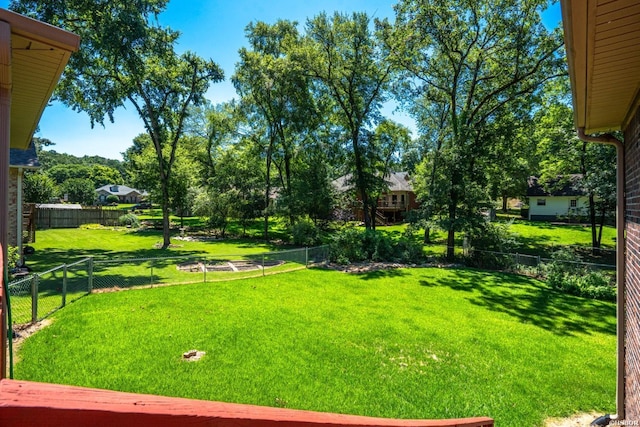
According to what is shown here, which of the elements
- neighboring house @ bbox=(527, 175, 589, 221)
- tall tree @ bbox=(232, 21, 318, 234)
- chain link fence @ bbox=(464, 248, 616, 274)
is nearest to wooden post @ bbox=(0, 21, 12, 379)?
chain link fence @ bbox=(464, 248, 616, 274)

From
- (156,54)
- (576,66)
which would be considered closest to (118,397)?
(576,66)

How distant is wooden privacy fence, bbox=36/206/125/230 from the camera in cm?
2716

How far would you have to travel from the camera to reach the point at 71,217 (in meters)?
28.6

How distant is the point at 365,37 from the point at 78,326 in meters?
19.7

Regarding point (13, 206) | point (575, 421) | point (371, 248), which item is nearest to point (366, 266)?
point (371, 248)

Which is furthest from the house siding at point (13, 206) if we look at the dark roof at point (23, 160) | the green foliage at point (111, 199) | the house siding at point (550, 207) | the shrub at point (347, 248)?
the green foliage at point (111, 199)

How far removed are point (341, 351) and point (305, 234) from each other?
615 inches

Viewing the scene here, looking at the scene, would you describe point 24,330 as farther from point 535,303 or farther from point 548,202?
point 548,202

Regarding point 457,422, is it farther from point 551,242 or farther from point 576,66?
point 551,242

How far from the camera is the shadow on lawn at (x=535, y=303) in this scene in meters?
9.29

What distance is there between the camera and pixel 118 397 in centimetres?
89

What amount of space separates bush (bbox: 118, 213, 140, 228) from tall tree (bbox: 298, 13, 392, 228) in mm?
20203

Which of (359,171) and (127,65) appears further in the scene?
(359,171)

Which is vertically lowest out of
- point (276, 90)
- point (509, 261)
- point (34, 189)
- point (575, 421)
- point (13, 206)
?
point (575, 421)
